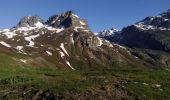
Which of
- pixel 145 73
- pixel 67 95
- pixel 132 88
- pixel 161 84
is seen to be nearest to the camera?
pixel 67 95

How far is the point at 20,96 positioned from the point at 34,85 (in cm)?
369

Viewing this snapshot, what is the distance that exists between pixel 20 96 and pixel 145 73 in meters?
20.6

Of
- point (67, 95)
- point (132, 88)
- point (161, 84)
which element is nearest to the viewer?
point (67, 95)

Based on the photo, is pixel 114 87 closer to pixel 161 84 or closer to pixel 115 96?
pixel 115 96

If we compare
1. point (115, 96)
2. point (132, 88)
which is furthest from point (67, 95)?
point (132, 88)

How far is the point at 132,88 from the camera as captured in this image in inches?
1591

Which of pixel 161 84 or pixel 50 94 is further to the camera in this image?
pixel 161 84

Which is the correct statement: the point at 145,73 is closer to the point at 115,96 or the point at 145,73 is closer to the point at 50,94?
the point at 115,96

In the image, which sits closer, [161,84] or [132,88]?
[132,88]

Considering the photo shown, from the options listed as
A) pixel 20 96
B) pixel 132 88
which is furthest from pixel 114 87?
pixel 20 96

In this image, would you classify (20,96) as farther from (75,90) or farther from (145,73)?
(145,73)

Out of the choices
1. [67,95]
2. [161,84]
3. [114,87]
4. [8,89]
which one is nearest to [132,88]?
[114,87]

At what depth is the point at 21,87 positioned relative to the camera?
41.8 m

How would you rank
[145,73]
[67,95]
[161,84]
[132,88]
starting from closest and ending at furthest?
1. [67,95]
2. [132,88]
3. [161,84]
4. [145,73]
